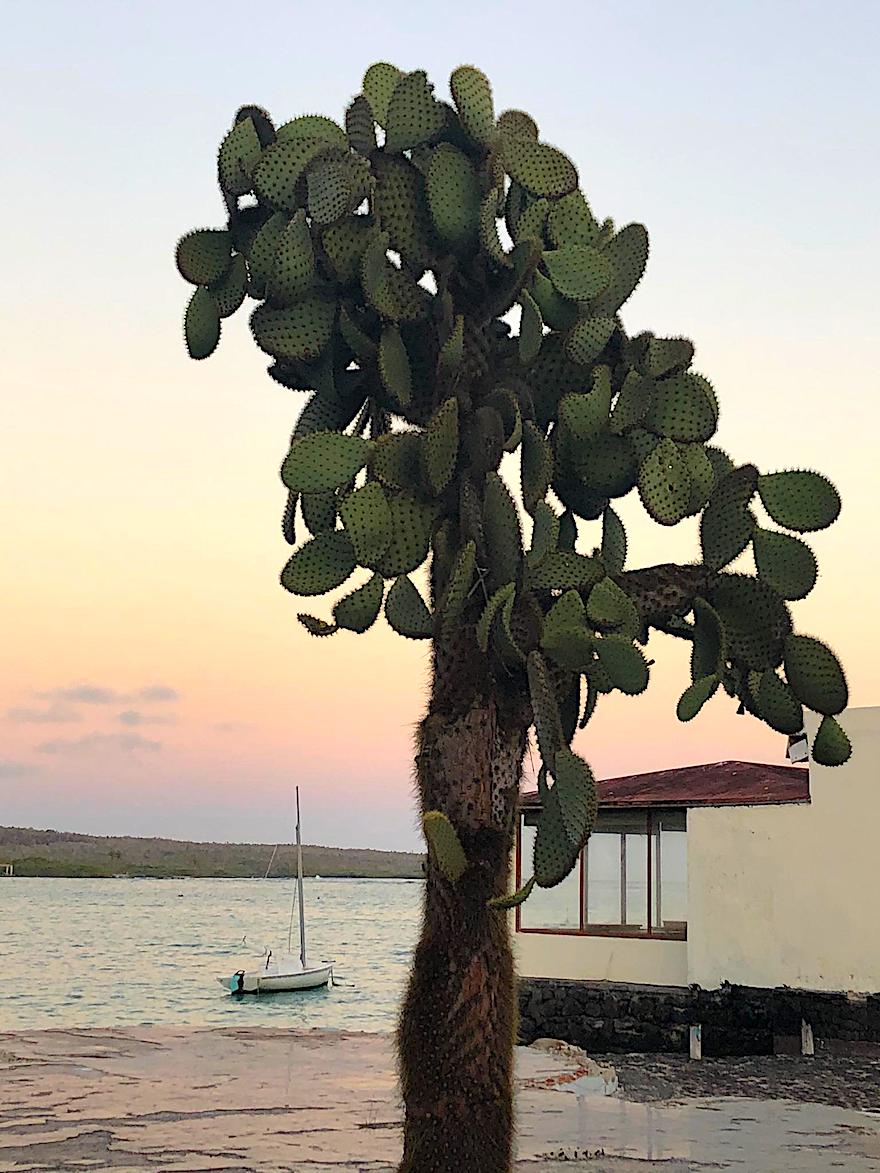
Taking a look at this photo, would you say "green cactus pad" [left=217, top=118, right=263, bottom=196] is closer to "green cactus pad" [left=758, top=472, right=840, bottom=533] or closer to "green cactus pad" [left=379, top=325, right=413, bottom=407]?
"green cactus pad" [left=379, top=325, right=413, bottom=407]

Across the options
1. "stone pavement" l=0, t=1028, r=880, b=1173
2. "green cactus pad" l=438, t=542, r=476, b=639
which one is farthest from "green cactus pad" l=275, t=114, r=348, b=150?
"stone pavement" l=0, t=1028, r=880, b=1173

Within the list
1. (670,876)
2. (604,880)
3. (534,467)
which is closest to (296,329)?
(534,467)

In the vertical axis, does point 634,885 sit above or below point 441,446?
below

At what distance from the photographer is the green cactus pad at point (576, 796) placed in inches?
205

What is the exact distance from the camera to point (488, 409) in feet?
18.9

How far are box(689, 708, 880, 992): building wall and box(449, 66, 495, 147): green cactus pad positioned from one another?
971 cm

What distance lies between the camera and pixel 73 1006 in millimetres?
41906

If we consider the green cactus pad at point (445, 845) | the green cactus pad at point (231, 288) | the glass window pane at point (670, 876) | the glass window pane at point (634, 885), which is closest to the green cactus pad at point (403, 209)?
the green cactus pad at point (231, 288)

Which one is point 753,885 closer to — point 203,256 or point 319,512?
point 319,512

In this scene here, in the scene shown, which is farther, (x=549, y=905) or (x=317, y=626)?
(x=549, y=905)

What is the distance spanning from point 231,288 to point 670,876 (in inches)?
527

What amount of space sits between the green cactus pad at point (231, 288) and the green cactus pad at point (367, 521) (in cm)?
118

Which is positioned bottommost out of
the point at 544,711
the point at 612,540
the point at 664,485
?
the point at 544,711

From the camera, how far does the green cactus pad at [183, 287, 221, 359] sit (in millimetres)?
6016
